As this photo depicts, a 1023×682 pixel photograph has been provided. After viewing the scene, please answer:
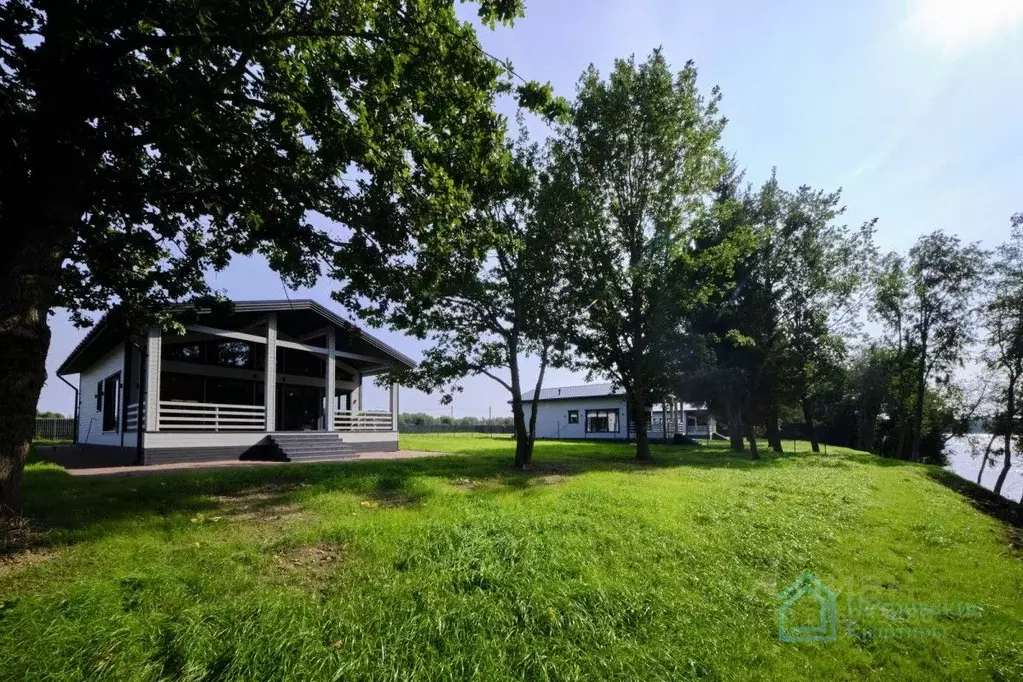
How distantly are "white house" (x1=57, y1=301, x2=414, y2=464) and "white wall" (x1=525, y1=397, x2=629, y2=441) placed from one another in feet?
63.1

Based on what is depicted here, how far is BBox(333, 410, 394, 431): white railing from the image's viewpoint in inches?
839

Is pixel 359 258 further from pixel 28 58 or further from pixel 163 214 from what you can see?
pixel 28 58

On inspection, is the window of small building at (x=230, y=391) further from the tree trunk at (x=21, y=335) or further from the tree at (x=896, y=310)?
the tree at (x=896, y=310)

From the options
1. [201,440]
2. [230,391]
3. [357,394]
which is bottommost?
[201,440]

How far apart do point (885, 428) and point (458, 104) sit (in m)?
48.4

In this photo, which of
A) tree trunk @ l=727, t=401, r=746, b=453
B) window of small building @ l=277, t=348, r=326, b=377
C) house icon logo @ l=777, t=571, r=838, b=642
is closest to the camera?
house icon logo @ l=777, t=571, r=838, b=642

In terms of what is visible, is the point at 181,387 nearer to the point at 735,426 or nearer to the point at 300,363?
the point at 300,363

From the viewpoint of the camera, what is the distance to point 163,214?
8.66 meters

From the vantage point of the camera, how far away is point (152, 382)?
47.1 ft

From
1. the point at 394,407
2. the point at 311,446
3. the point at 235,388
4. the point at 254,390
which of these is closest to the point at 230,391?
the point at 235,388

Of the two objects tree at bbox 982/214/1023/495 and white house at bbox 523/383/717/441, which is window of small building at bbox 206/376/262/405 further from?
tree at bbox 982/214/1023/495

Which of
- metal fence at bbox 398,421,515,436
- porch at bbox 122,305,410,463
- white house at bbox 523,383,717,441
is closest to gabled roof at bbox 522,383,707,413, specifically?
white house at bbox 523,383,717,441

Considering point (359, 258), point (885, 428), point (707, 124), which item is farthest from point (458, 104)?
point (885, 428)

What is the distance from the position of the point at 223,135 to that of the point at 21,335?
12.8 ft
